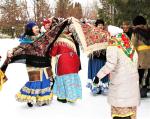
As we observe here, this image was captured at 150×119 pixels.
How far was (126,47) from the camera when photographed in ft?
14.9

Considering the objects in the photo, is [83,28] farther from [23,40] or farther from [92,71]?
[92,71]

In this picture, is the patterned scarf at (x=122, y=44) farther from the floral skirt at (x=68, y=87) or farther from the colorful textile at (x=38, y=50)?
the floral skirt at (x=68, y=87)

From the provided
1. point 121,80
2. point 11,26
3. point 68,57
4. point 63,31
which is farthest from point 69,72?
point 11,26

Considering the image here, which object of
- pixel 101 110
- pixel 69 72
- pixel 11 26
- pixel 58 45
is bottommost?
pixel 11 26

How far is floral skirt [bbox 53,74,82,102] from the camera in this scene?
20.4 feet

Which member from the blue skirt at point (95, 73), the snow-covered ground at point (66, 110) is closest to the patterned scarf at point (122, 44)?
the snow-covered ground at point (66, 110)

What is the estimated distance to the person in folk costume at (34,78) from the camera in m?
6.25

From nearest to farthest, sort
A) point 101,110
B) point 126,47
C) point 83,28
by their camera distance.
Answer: point 126,47, point 83,28, point 101,110

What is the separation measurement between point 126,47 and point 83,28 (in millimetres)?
1085

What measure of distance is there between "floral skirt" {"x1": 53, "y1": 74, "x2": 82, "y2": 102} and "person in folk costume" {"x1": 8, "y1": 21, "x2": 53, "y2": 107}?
0.56 ft

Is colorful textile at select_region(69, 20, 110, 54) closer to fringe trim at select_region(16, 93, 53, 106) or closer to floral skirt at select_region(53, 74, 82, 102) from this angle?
floral skirt at select_region(53, 74, 82, 102)

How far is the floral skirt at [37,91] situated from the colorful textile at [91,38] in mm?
1118

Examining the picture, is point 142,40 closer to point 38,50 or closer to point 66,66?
point 66,66

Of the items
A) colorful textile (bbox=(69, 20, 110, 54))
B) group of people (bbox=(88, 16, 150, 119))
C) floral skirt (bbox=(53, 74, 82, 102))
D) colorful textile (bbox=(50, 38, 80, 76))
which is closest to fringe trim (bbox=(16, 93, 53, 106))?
floral skirt (bbox=(53, 74, 82, 102))
